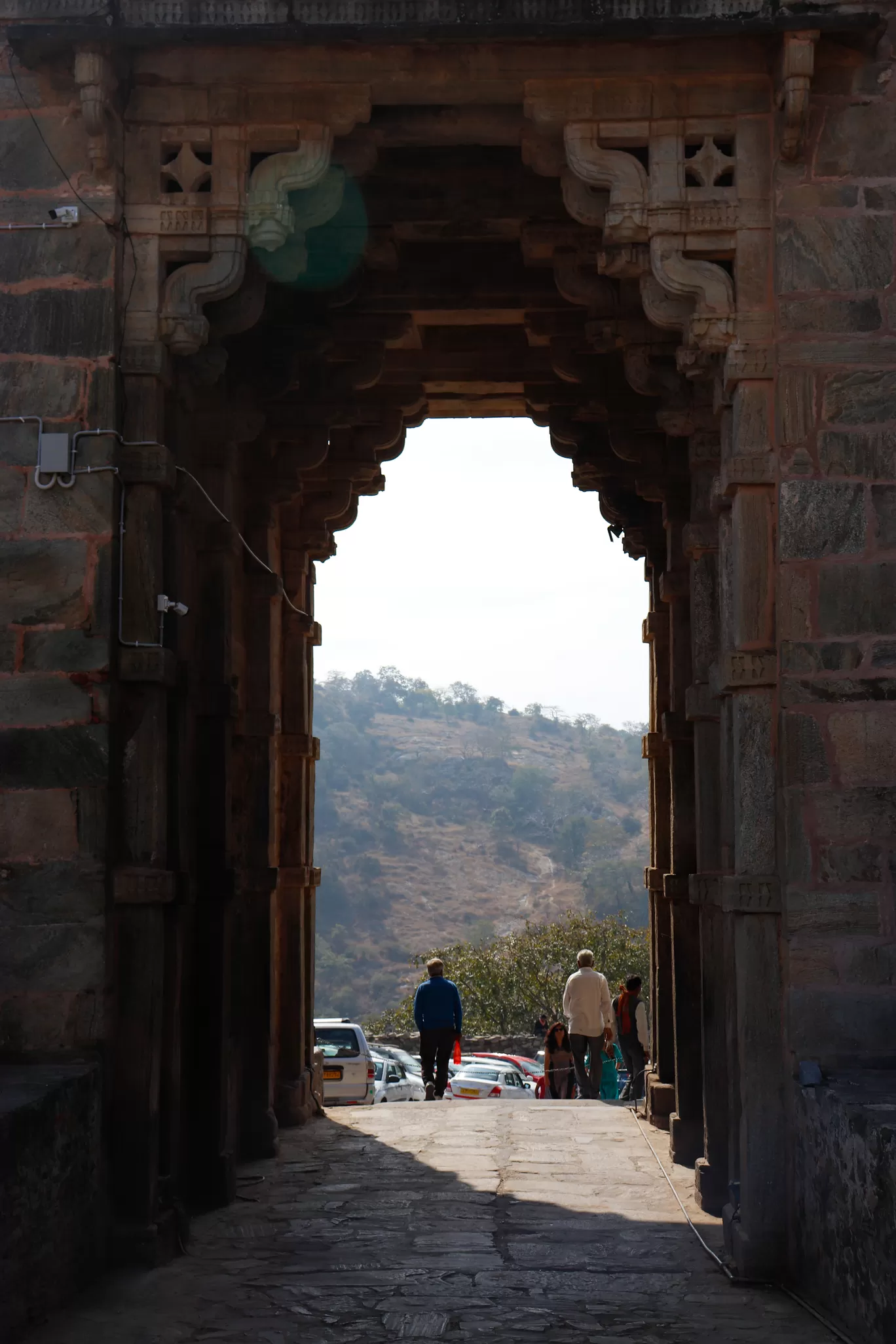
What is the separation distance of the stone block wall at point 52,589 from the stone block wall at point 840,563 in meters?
2.59

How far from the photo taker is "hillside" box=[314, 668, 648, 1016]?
322 feet

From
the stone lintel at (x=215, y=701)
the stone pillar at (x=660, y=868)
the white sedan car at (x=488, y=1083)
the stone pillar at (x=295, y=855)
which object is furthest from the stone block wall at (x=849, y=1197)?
the white sedan car at (x=488, y=1083)

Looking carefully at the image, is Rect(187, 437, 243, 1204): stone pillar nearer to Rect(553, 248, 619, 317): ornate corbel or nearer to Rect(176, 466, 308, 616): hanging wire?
Rect(176, 466, 308, 616): hanging wire

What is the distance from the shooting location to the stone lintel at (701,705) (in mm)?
7957

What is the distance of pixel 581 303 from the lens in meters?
8.45

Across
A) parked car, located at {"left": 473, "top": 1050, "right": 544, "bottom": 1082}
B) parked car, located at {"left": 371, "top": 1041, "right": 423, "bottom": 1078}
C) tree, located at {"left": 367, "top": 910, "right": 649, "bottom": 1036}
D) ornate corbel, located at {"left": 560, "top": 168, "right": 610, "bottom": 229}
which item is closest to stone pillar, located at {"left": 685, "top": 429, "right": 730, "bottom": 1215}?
ornate corbel, located at {"left": 560, "top": 168, "right": 610, "bottom": 229}

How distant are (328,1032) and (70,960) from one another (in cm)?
1437

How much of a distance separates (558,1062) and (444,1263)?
9.95 metres

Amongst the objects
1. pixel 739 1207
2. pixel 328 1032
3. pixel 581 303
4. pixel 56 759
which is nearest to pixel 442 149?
pixel 581 303

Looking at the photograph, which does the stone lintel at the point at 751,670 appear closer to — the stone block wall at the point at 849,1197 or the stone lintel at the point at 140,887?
the stone block wall at the point at 849,1197

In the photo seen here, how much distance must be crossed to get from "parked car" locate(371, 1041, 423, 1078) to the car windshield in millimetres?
11420

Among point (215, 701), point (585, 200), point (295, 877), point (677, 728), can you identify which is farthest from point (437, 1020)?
point (585, 200)

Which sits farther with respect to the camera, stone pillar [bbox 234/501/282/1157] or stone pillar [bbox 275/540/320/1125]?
stone pillar [bbox 275/540/320/1125]

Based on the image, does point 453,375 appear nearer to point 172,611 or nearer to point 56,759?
point 172,611
